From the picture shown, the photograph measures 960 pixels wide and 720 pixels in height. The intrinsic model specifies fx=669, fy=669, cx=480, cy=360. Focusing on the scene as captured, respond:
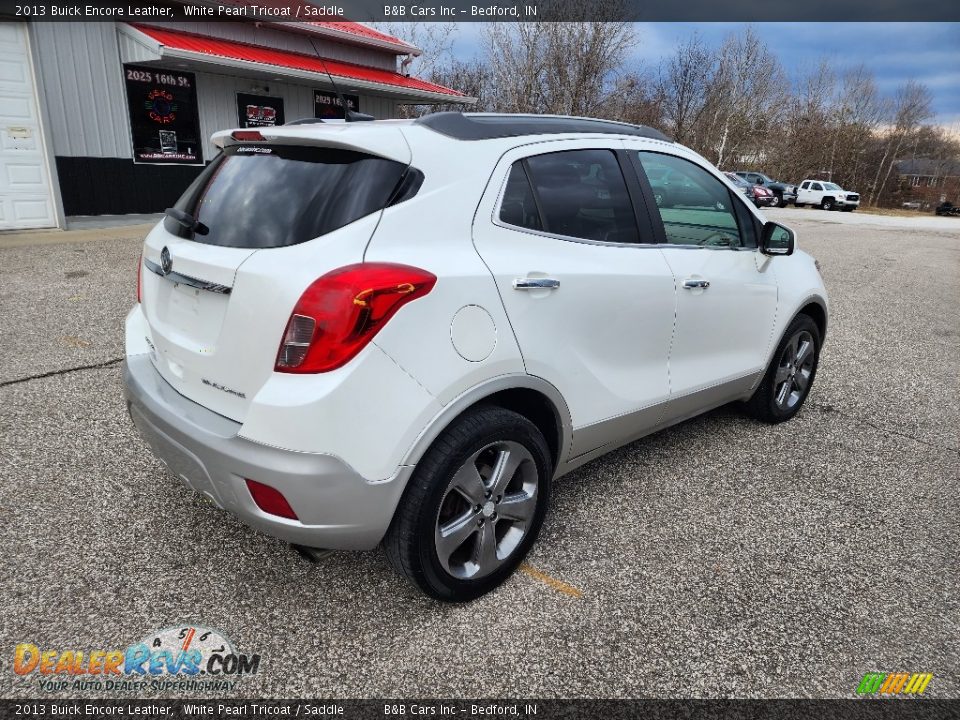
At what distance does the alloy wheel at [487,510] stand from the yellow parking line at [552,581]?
19cm

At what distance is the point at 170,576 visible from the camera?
2643mm

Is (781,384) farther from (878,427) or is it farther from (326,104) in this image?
(326,104)

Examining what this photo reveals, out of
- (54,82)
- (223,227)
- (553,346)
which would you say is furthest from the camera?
(54,82)

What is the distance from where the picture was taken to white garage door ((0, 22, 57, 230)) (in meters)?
10.8

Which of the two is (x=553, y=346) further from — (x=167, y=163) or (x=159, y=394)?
→ (x=167, y=163)

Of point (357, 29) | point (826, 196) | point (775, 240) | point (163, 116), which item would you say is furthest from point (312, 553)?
point (826, 196)

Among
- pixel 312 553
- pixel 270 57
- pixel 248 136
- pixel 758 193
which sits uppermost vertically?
pixel 270 57

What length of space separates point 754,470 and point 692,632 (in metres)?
1.54

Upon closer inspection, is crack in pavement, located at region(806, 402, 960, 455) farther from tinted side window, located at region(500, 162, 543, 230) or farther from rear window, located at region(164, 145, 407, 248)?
rear window, located at region(164, 145, 407, 248)

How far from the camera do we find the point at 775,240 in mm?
3744

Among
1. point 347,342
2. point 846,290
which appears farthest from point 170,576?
point 846,290

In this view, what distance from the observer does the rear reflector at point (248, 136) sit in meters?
2.56

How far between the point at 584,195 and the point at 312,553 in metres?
1.86

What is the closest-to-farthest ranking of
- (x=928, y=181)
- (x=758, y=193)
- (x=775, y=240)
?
(x=775, y=240)
(x=758, y=193)
(x=928, y=181)
